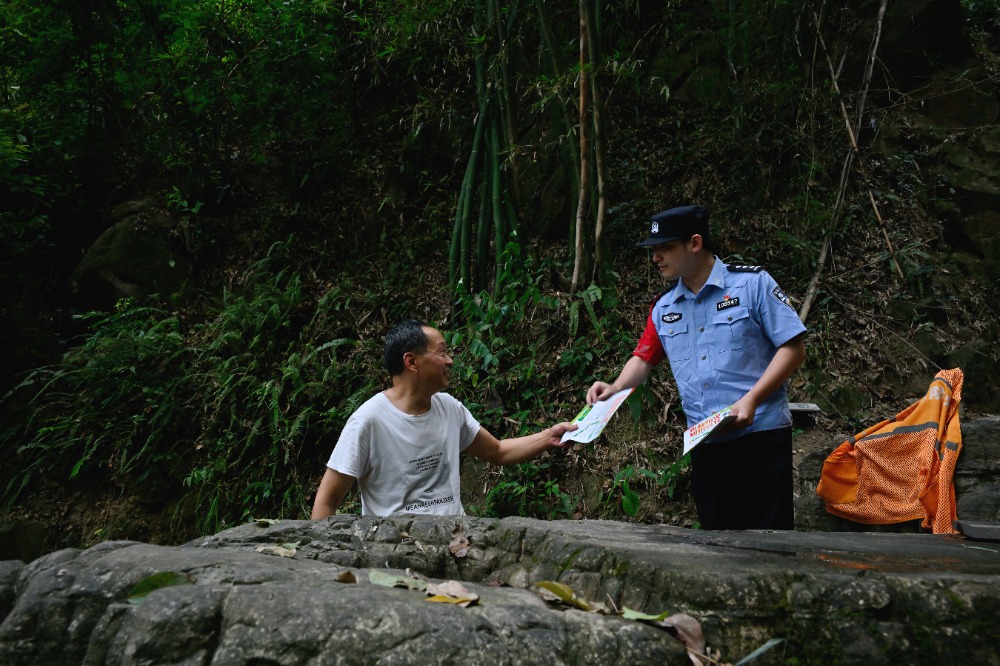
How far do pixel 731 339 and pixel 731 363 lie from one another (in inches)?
3.7

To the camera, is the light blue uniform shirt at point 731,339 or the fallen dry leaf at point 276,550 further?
the light blue uniform shirt at point 731,339

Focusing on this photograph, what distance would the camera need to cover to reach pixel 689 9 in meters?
7.30

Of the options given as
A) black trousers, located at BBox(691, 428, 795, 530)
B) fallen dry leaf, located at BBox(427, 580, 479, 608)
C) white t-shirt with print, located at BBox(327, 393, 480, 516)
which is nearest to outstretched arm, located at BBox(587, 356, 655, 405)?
black trousers, located at BBox(691, 428, 795, 530)

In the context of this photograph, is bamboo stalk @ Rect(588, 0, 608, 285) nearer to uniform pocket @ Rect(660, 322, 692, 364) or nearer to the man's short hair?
uniform pocket @ Rect(660, 322, 692, 364)

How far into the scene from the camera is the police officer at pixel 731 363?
2.84 metres

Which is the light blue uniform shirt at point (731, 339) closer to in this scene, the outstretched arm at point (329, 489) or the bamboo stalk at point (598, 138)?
the outstretched arm at point (329, 489)

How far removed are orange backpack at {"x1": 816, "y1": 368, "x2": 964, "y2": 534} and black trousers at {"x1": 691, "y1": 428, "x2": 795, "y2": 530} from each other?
0.98 meters

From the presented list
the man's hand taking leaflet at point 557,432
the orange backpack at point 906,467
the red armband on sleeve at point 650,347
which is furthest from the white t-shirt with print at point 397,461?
the orange backpack at point 906,467

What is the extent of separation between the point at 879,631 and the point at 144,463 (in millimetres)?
5970

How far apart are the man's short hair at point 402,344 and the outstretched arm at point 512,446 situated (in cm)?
48

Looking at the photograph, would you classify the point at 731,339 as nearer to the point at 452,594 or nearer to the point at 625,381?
the point at 625,381

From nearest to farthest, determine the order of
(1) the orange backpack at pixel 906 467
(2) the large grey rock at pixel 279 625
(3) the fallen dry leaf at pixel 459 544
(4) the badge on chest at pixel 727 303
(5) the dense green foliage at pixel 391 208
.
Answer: (2) the large grey rock at pixel 279 625 → (3) the fallen dry leaf at pixel 459 544 → (4) the badge on chest at pixel 727 303 → (1) the orange backpack at pixel 906 467 → (5) the dense green foliage at pixel 391 208

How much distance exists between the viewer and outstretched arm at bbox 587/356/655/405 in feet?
10.4

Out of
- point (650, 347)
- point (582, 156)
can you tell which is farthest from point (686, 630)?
point (582, 156)
